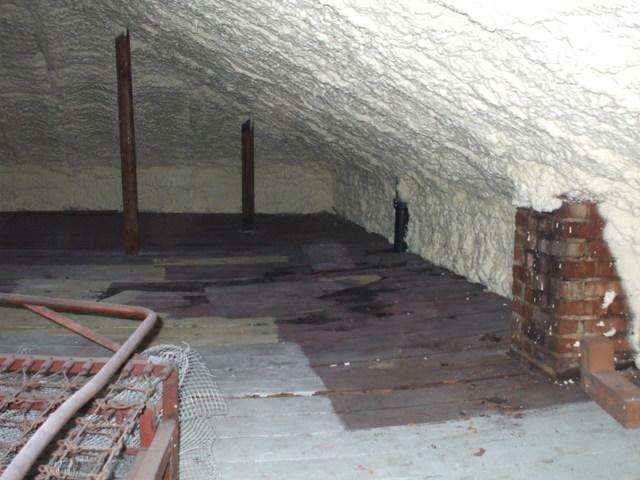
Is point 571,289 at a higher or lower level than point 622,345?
higher

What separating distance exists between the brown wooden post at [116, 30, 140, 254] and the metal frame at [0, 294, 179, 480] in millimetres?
2778

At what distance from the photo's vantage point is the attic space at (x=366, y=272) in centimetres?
159

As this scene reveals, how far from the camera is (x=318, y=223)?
243 inches

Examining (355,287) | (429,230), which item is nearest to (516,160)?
(355,287)

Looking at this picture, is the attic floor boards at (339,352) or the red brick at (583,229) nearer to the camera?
the attic floor boards at (339,352)

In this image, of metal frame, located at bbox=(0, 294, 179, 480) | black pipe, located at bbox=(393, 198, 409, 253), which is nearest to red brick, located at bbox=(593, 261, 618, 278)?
metal frame, located at bbox=(0, 294, 179, 480)

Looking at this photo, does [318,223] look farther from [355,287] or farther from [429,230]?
[355,287]

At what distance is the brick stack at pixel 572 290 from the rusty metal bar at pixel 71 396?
134 centimetres

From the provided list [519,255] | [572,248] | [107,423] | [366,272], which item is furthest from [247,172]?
[107,423]

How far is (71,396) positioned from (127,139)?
3570mm

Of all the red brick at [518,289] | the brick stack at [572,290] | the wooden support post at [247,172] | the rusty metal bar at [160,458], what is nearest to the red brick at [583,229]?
the brick stack at [572,290]

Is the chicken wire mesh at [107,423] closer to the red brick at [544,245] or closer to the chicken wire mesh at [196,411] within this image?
the chicken wire mesh at [196,411]

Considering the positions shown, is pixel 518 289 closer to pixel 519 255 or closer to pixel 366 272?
pixel 519 255

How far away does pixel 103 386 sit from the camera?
127 centimetres
